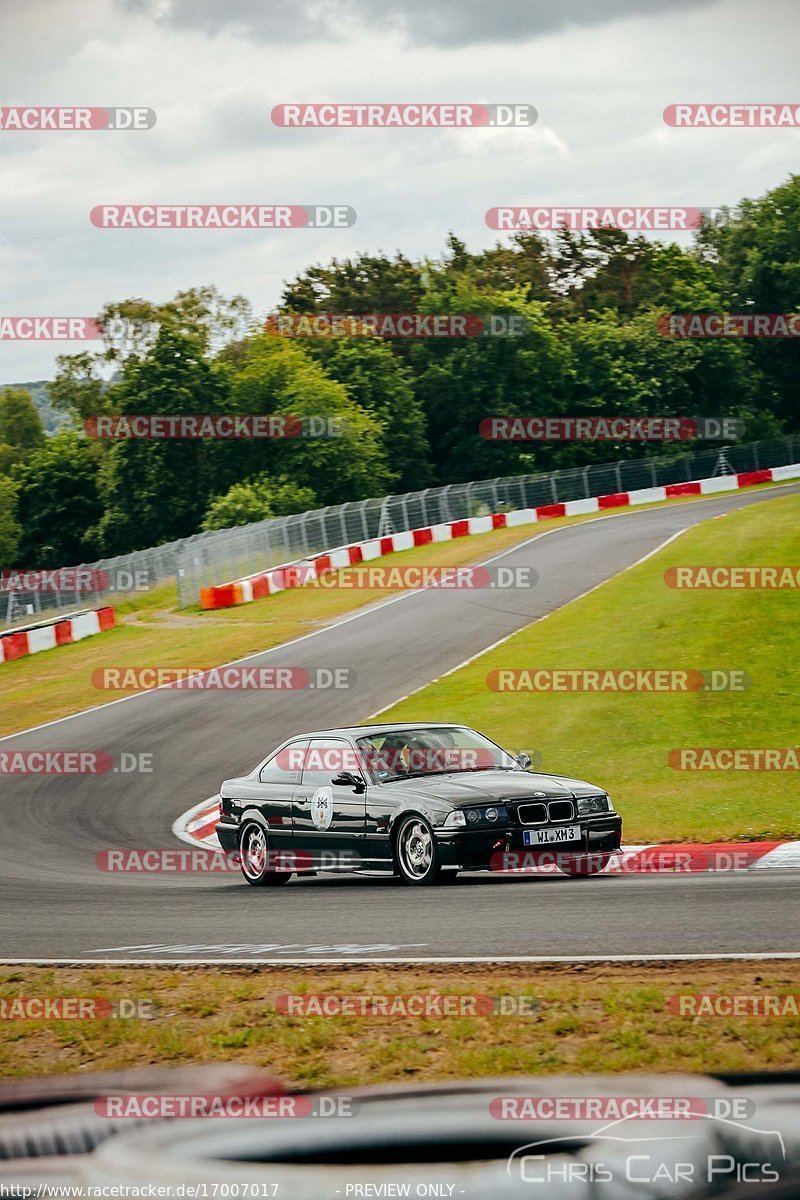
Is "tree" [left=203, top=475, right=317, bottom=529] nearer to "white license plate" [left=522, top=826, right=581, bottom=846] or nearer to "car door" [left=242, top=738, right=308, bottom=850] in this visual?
"car door" [left=242, top=738, right=308, bottom=850]

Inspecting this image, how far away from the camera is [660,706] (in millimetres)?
19781

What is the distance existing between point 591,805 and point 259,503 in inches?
1707

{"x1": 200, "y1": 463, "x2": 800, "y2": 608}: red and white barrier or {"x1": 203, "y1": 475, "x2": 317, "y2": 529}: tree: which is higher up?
{"x1": 203, "y1": 475, "x2": 317, "y2": 529}: tree

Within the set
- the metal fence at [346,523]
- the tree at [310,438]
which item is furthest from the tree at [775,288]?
the tree at [310,438]

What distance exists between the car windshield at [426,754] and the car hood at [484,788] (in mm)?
208

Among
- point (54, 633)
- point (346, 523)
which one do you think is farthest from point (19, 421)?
point (54, 633)

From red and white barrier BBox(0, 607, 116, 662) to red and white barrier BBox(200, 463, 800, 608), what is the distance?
10.7 ft

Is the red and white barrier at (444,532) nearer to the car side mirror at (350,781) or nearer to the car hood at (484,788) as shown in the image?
the car side mirror at (350,781)

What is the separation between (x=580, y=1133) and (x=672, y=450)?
68.1 metres

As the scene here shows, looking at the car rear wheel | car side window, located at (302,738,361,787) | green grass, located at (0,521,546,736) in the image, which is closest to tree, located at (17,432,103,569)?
green grass, located at (0,521,546,736)

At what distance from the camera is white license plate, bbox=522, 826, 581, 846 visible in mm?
11766

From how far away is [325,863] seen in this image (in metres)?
12.7

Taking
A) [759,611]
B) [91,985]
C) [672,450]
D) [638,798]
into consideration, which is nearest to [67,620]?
[759,611]

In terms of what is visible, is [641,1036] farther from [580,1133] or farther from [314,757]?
[314,757]
